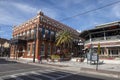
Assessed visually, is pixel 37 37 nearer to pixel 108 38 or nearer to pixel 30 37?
pixel 30 37

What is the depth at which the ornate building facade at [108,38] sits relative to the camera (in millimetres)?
31275

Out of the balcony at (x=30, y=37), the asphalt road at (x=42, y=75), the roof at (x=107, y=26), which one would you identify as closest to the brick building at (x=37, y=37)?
the balcony at (x=30, y=37)

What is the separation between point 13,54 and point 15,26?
355 inches

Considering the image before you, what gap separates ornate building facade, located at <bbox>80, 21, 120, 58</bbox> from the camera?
31.3 meters

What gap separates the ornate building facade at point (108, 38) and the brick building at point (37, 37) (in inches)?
481

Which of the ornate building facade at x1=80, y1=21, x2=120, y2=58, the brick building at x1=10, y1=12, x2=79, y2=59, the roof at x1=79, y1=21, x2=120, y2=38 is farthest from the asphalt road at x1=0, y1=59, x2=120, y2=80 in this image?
the brick building at x1=10, y1=12, x2=79, y2=59

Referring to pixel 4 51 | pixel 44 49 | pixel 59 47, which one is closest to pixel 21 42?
pixel 44 49

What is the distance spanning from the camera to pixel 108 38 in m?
33.0

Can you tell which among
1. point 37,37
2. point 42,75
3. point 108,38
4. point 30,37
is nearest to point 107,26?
point 108,38

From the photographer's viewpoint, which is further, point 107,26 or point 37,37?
point 37,37

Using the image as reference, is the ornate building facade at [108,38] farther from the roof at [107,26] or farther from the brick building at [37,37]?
the brick building at [37,37]

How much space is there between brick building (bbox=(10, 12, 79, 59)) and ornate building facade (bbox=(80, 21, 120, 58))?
12.2 metres

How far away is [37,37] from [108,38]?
680 inches

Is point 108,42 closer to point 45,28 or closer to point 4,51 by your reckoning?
point 45,28
